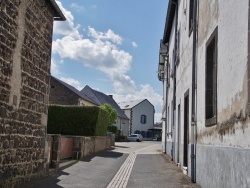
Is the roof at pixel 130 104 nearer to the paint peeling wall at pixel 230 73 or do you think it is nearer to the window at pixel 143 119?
the window at pixel 143 119

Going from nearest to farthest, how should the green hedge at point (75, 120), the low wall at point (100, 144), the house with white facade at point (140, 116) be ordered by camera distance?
the low wall at point (100, 144) → the green hedge at point (75, 120) → the house with white facade at point (140, 116)

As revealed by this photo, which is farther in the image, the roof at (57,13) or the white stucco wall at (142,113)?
the white stucco wall at (142,113)

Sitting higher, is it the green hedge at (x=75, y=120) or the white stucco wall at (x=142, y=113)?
the white stucco wall at (x=142, y=113)

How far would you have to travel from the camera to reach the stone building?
7488mm

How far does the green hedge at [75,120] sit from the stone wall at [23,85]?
1088 centimetres

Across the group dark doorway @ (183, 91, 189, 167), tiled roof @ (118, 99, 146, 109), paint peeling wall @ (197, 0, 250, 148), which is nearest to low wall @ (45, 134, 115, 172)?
dark doorway @ (183, 91, 189, 167)

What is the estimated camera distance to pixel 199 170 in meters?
9.14

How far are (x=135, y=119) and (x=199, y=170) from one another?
66.6 metres

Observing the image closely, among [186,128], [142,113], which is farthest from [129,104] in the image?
[186,128]

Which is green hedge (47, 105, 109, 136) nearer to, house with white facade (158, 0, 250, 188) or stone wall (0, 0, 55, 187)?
stone wall (0, 0, 55, 187)

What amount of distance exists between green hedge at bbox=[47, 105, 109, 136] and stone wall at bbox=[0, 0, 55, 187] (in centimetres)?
1088

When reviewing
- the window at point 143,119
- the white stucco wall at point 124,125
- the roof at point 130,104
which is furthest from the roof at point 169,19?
the roof at point 130,104

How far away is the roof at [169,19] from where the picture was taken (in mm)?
17992

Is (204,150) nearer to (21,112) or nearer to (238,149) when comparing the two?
(238,149)
